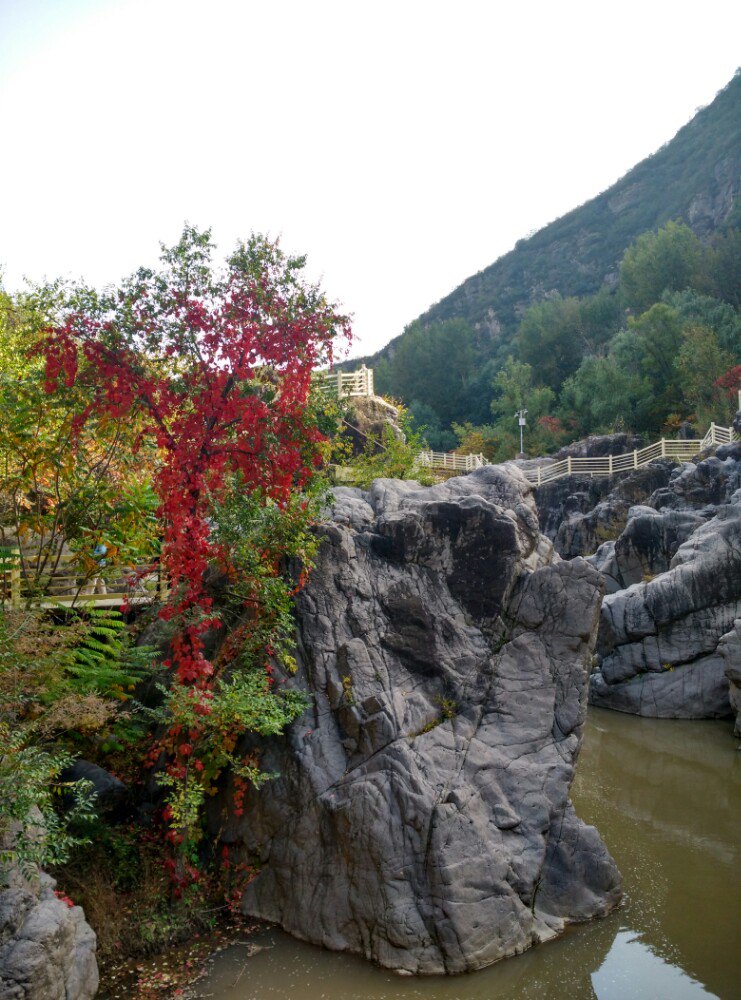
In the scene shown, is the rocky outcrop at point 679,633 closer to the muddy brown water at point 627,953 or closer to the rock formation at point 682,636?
the rock formation at point 682,636

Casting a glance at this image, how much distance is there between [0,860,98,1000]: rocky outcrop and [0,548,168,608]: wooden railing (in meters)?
3.84

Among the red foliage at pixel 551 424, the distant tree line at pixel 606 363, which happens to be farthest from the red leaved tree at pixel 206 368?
the red foliage at pixel 551 424

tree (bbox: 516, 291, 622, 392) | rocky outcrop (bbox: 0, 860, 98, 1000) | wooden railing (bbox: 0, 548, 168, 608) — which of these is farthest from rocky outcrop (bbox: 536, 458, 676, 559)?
rocky outcrop (bbox: 0, 860, 98, 1000)

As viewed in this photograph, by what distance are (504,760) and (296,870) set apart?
2.71 m

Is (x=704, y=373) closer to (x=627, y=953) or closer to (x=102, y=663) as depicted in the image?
(x=627, y=953)

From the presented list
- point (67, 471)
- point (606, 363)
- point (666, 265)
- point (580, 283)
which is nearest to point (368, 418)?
point (67, 471)

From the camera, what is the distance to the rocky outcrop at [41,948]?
6020mm

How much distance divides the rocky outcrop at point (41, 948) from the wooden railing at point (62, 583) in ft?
12.6

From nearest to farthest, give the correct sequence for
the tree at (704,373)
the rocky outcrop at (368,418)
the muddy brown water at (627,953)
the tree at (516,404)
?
the muddy brown water at (627,953) < the rocky outcrop at (368,418) < the tree at (704,373) < the tree at (516,404)

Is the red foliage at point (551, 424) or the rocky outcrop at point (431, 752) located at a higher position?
the red foliage at point (551, 424)

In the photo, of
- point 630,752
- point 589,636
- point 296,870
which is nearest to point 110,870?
point 296,870

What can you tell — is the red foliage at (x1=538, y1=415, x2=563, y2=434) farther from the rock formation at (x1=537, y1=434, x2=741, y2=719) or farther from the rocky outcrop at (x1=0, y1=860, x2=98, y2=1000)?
the rocky outcrop at (x1=0, y1=860, x2=98, y2=1000)

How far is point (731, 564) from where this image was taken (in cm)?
1947

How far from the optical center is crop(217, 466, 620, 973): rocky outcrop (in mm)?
8156
